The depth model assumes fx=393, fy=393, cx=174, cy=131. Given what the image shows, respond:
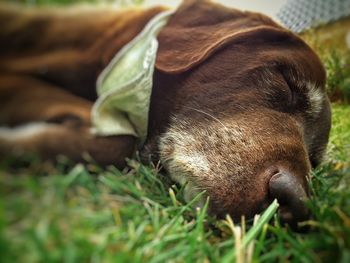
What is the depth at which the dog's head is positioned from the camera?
127cm

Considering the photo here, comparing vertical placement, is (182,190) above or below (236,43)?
below

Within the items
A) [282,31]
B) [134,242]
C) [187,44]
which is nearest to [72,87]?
[134,242]

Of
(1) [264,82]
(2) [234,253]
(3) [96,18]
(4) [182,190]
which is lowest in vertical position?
(4) [182,190]

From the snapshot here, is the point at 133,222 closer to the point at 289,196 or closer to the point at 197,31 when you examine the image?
the point at 289,196

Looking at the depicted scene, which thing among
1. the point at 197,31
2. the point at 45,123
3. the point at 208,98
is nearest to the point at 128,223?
the point at 45,123

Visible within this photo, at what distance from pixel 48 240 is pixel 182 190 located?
0.68 meters

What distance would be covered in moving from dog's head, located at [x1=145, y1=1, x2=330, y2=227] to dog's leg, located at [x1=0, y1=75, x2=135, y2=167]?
0.41 m

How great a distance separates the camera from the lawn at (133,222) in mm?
587

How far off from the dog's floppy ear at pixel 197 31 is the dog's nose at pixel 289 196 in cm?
51

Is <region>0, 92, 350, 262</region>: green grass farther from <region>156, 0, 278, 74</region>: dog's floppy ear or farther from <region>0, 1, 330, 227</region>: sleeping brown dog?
<region>156, 0, 278, 74</region>: dog's floppy ear

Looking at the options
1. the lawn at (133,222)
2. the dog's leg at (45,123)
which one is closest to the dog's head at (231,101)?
the lawn at (133,222)

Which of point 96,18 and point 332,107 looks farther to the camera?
point 332,107

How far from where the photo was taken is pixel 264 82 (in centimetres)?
146

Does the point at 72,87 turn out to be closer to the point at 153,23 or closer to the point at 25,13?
the point at 25,13
